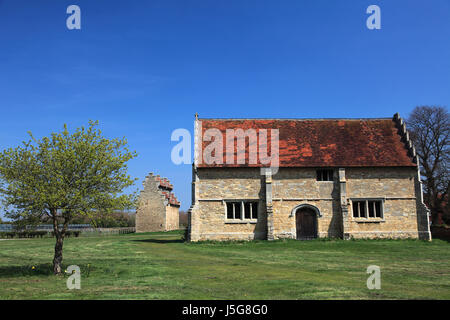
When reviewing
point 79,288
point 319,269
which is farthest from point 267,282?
point 79,288

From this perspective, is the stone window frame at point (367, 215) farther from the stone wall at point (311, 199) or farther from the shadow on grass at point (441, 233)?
the shadow on grass at point (441, 233)

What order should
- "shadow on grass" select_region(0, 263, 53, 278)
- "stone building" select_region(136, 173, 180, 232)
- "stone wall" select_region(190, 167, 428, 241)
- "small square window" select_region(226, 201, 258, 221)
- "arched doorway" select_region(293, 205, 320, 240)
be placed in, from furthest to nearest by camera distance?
"stone building" select_region(136, 173, 180, 232)
"small square window" select_region(226, 201, 258, 221)
"arched doorway" select_region(293, 205, 320, 240)
"stone wall" select_region(190, 167, 428, 241)
"shadow on grass" select_region(0, 263, 53, 278)

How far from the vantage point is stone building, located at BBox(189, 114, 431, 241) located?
→ 30016 mm

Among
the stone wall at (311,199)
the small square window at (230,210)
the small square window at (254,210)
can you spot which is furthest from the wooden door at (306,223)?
the small square window at (230,210)

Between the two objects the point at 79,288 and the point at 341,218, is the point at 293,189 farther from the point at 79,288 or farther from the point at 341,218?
the point at 79,288

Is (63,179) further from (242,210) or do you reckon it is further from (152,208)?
(152,208)

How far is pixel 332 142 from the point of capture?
32.5 m

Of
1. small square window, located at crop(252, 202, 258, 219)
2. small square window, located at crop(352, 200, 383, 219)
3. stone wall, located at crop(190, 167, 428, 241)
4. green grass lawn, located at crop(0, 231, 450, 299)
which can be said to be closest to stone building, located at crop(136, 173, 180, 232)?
stone wall, located at crop(190, 167, 428, 241)

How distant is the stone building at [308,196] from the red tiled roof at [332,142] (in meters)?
0.12

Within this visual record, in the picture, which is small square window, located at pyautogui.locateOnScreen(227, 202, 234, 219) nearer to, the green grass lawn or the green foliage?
the green grass lawn

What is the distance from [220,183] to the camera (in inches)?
1210

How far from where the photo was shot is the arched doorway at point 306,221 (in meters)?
30.2

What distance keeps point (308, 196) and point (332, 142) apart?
222 inches

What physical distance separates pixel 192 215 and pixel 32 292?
61.5ft
